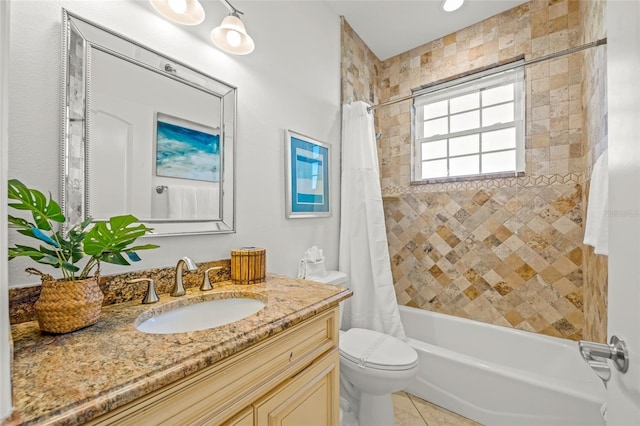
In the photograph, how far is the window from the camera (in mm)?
2094

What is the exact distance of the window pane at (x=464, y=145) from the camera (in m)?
→ 2.28

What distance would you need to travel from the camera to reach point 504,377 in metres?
1.51

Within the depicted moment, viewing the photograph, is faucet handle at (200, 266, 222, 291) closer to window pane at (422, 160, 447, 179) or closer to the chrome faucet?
the chrome faucet

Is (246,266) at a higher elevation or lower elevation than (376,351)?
higher

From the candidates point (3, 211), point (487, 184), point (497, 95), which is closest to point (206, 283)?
point (3, 211)

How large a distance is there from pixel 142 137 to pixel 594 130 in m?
2.33

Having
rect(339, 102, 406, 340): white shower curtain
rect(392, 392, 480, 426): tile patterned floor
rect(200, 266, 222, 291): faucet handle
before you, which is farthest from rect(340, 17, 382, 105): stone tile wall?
rect(392, 392, 480, 426): tile patterned floor

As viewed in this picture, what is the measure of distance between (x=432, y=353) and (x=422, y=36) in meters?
2.59

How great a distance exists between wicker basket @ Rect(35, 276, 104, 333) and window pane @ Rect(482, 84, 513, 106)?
9.19 ft

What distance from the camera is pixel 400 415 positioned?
66.6 inches

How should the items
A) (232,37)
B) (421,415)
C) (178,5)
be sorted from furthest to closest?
(421,415) → (232,37) → (178,5)

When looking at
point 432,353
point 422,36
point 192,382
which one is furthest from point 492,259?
point 192,382

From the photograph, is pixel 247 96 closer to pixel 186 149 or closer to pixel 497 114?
pixel 186 149

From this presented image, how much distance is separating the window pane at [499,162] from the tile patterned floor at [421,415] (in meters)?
1.80
